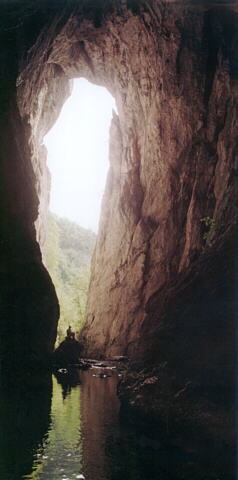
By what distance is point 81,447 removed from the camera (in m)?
7.30

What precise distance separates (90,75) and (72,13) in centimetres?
980

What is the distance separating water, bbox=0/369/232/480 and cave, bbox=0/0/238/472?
963 millimetres

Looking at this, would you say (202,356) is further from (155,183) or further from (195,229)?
(155,183)

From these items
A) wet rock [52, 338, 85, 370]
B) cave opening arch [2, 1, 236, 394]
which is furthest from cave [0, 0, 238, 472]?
wet rock [52, 338, 85, 370]

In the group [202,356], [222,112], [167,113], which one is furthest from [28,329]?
[167,113]

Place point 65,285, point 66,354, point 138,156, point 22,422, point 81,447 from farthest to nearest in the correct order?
point 65,285, point 138,156, point 66,354, point 22,422, point 81,447

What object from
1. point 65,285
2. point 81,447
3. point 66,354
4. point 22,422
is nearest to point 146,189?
point 66,354

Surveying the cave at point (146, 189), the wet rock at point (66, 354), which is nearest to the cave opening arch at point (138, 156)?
the cave at point (146, 189)

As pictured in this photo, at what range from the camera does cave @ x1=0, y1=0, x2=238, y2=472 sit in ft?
29.9

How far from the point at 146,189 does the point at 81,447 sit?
66.9 feet

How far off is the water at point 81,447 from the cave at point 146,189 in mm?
963

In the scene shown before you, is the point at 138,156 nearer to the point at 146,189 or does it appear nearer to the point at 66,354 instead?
the point at 146,189

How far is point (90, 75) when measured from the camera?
27281 mm

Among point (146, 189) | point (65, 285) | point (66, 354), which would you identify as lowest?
point (66, 354)
